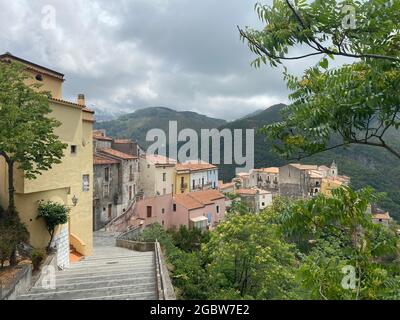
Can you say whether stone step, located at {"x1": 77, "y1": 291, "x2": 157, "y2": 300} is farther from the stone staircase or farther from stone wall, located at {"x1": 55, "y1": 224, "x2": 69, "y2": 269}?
stone wall, located at {"x1": 55, "y1": 224, "x2": 69, "y2": 269}

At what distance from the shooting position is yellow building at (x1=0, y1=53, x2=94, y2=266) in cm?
1415

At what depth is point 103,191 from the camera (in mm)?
35625

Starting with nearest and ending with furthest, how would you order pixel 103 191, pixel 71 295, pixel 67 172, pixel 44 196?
pixel 71 295 < pixel 44 196 < pixel 67 172 < pixel 103 191

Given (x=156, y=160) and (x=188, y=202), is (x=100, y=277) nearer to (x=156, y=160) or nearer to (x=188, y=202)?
(x=188, y=202)

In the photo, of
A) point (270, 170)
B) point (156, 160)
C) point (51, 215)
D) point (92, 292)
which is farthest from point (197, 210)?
point (270, 170)

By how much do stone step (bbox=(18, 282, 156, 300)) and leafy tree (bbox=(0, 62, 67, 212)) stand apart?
14.5 feet

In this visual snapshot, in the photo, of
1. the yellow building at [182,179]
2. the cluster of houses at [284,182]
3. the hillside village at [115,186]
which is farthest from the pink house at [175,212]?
the cluster of houses at [284,182]

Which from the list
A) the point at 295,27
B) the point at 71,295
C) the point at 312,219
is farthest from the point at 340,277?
the point at 71,295

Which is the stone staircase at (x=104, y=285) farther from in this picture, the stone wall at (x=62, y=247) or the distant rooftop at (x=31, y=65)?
the distant rooftop at (x=31, y=65)

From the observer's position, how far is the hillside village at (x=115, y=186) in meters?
15.2

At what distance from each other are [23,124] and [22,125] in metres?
0.10

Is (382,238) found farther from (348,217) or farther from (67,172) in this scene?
(67,172)

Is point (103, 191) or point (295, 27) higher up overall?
point (295, 27)

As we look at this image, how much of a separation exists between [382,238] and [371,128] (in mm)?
1378
